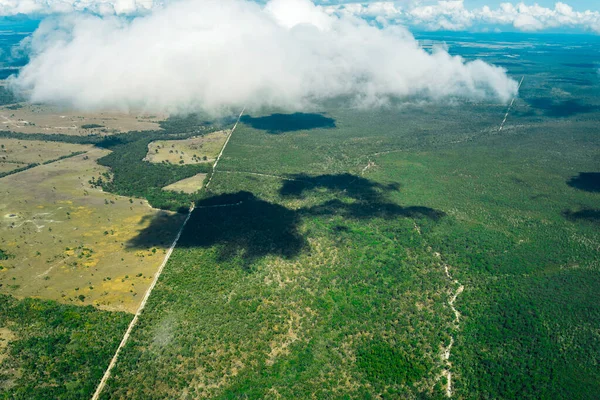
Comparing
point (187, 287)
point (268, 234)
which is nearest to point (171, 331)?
point (187, 287)

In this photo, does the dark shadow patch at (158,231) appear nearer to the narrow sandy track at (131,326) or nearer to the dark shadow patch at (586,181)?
the narrow sandy track at (131,326)

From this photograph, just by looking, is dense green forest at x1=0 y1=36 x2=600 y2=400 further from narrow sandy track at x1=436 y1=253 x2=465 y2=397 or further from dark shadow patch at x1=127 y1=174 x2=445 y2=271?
dark shadow patch at x1=127 y1=174 x2=445 y2=271

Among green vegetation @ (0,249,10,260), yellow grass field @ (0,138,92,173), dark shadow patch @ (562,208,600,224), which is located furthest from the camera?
yellow grass field @ (0,138,92,173)

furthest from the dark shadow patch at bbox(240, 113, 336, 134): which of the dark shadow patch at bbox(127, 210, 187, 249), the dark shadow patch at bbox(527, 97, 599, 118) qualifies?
the dark shadow patch at bbox(527, 97, 599, 118)

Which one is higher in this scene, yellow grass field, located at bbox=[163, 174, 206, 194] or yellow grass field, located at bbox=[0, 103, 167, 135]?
yellow grass field, located at bbox=[163, 174, 206, 194]

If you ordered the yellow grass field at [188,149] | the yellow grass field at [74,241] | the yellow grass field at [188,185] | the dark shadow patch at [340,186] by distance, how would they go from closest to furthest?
the yellow grass field at [74,241], the dark shadow patch at [340,186], the yellow grass field at [188,185], the yellow grass field at [188,149]

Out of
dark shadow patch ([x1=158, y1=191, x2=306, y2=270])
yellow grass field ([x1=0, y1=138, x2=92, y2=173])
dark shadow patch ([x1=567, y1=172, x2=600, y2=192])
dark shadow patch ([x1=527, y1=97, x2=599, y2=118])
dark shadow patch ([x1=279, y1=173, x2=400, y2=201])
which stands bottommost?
yellow grass field ([x1=0, y1=138, x2=92, y2=173])

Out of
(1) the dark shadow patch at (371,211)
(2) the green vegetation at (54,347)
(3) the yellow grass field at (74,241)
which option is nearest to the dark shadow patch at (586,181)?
(1) the dark shadow patch at (371,211)
